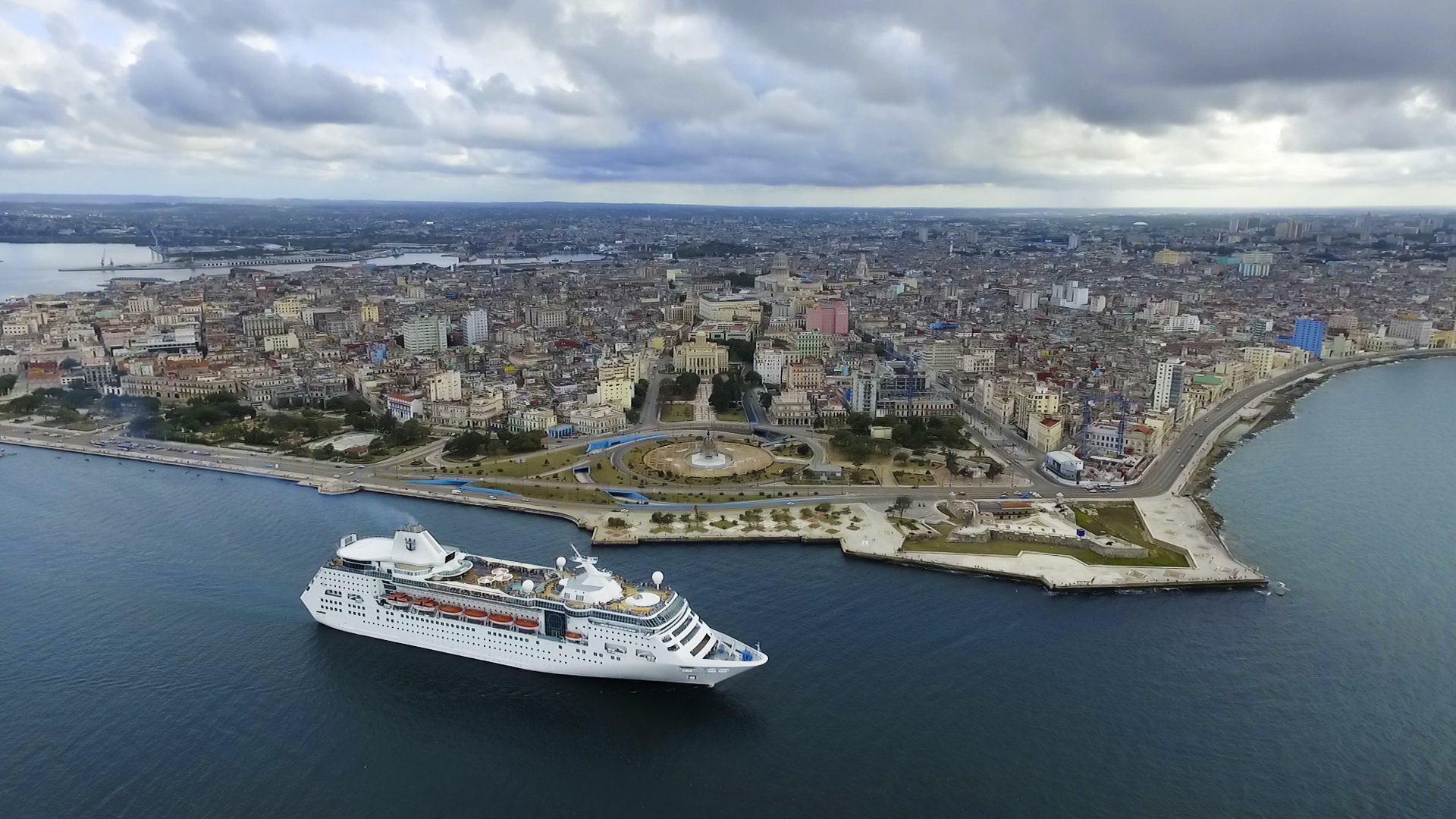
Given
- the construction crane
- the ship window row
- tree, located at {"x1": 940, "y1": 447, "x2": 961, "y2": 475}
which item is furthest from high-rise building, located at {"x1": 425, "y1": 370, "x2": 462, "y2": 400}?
the construction crane

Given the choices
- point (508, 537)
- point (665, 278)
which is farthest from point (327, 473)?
point (665, 278)

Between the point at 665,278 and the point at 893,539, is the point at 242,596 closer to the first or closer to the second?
the point at 893,539

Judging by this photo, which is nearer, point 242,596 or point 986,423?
point 242,596

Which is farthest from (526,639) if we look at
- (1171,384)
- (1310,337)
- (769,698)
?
(1310,337)

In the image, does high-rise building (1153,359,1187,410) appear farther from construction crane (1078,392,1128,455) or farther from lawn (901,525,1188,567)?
lawn (901,525,1188,567)

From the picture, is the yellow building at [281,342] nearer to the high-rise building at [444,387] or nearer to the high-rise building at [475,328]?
the high-rise building at [475,328]

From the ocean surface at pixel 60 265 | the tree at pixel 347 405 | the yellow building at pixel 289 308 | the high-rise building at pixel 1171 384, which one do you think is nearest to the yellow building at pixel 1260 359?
the high-rise building at pixel 1171 384

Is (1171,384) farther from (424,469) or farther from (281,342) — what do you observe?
(281,342)
